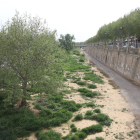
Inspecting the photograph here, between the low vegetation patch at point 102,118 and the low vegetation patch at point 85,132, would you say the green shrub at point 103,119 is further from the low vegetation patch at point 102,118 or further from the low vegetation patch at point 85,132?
the low vegetation patch at point 85,132

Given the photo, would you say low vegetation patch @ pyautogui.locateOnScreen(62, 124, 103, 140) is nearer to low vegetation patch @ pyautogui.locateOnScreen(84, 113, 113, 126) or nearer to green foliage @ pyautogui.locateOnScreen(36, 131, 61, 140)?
green foliage @ pyautogui.locateOnScreen(36, 131, 61, 140)

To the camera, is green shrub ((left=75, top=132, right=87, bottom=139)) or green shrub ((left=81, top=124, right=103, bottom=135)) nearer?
green shrub ((left=75, top=132, right=87, bottom=139))

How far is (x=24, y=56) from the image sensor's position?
37.8 ft

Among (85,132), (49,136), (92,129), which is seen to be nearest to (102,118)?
(92,129)

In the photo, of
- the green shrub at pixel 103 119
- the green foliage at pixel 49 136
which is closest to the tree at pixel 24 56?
the green foliage at pixel 49 136

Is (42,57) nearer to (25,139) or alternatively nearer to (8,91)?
(8,91)

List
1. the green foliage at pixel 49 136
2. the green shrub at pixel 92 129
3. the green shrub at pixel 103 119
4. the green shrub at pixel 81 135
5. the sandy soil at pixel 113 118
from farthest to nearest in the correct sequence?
the green shrub at pixel 103 119
the green shrub at pixel 92 129
the sandy soil at pixel 113 118
the green shrub at pixel 81 135
the green foliage at pixel 49 136

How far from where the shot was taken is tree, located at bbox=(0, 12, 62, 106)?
38.4ft

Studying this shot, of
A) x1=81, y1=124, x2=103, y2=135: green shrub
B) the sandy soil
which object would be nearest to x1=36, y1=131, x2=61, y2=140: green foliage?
the sandy soil

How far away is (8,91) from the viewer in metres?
12.4

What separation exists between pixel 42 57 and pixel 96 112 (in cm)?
797

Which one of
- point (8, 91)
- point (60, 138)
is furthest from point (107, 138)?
point (8, 91)

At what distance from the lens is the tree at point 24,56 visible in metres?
11.7

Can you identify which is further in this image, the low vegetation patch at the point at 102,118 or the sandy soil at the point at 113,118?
the low vegetation patch at the point at 102,118
